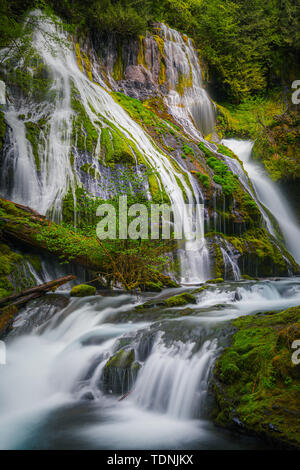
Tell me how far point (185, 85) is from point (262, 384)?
19.9m

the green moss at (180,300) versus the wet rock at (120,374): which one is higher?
the green moss at (180,300)

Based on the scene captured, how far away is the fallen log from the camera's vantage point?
6098 millimetres

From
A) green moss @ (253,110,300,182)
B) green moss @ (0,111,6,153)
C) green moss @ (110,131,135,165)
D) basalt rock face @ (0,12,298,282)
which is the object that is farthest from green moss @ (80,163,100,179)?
green moss @ (253,110,300,182)

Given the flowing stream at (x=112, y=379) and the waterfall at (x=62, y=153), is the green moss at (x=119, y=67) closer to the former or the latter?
the waterfall at (x=62, y=153)

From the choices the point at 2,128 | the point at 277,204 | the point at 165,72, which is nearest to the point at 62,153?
the point at 2,128

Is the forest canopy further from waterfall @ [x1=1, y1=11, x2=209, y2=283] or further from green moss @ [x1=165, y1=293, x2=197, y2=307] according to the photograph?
green moss @ [x1=165, y1=293, x2=197, y2=307]

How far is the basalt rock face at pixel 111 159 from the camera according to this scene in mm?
9820

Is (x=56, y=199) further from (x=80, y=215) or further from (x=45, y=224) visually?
(x=45, y=224)

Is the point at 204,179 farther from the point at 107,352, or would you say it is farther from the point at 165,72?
the point at 165,72

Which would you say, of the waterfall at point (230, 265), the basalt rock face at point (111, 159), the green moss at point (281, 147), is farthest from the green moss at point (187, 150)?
the waterfall at point (230, 265)

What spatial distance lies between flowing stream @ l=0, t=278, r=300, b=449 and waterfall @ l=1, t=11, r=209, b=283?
12.7ft

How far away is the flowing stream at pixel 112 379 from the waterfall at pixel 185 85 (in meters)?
14.8

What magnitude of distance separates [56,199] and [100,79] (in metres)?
9.52

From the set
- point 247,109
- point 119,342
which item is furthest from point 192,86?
point 119,342
